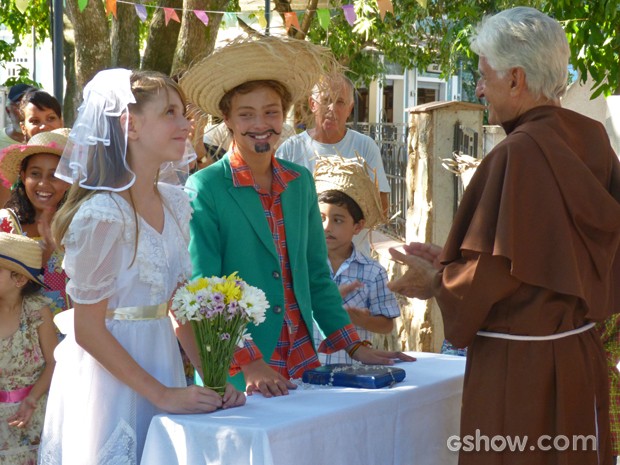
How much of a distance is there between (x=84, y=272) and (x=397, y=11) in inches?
637

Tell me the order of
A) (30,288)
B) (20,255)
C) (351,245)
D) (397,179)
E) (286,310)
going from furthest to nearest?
1. (397,179)
2. (351,245)
3. (30,288)
4. (20,255)
5. (286,310)

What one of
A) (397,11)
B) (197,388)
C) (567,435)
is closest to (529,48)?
(567,435)

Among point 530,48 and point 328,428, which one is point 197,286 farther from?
Answer: point 530,48

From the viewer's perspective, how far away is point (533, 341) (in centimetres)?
293

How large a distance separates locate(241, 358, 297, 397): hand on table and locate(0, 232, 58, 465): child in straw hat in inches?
50.9

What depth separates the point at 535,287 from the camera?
2.90 meters

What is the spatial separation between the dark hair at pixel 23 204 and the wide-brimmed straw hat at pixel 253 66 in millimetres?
1171

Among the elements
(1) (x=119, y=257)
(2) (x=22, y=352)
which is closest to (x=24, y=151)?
(2) (x=22, y=352)

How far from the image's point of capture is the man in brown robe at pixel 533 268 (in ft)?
9.36

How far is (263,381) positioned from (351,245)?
1.83 meters

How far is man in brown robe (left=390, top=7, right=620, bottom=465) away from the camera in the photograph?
9.36ft

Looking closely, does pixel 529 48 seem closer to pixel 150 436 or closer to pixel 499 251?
pixel 499 251

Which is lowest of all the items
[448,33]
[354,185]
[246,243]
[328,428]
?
[328,428]

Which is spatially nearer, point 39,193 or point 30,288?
point 30,288
